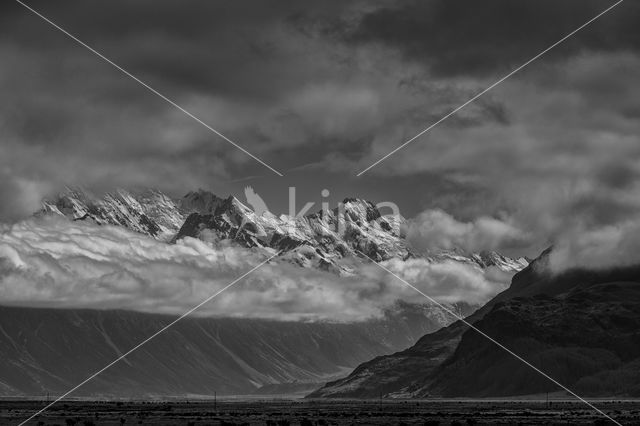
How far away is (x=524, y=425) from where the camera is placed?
653 ft

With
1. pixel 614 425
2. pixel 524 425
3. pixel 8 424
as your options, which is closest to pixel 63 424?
pixel 8 424

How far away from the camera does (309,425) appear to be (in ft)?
655

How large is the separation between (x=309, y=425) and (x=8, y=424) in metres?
60.8

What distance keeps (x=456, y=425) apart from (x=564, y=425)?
2261cm

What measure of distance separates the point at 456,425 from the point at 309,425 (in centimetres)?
2954

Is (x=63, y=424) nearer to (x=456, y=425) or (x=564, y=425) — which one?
(x=456, y=425)

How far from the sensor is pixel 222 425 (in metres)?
199

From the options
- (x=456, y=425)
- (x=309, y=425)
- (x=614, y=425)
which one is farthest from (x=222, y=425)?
(x=614, y=425)

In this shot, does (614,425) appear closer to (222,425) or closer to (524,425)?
(524,425)

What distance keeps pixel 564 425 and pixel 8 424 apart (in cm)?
11237

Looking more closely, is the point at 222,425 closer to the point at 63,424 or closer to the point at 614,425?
the point at 63,424

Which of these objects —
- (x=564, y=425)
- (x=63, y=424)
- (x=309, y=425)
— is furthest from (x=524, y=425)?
(x=63, y=424)

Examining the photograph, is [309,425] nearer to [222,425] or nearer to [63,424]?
[222,425]

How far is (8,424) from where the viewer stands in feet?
652
